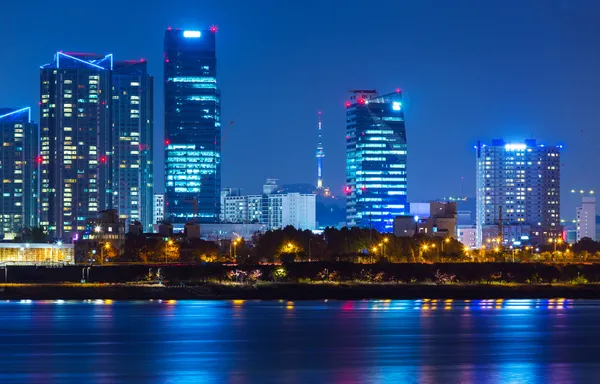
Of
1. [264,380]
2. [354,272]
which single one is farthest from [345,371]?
[354,272]

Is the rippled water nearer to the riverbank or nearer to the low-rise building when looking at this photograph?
the riverbank

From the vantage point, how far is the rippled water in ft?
174

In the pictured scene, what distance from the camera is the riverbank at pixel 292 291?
120 m

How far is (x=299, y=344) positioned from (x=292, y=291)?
5565 cm

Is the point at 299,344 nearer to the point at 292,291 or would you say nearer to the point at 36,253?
the point at 292,291

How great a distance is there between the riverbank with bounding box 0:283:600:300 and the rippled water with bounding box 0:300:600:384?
1757 centimetres

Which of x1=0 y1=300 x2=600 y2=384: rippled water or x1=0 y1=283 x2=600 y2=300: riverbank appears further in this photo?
x1=0 y1=283 x2=600 y2=300: riverbank

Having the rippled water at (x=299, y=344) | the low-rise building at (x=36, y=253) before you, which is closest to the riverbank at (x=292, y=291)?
the rippled water at (x=299, y=344)

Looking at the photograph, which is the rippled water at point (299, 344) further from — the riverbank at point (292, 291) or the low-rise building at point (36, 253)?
the low-rise building at point (36, 253)

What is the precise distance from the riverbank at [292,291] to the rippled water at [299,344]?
17573 mm

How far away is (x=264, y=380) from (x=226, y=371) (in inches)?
155

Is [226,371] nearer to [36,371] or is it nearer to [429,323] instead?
[36,371]

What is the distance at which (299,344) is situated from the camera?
220ft

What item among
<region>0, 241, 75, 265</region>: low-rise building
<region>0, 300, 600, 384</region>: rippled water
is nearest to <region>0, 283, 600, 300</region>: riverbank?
<region>0, 300, 600, 384</region>: rippled water
